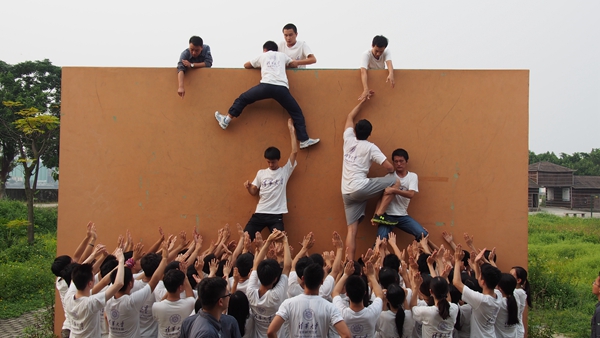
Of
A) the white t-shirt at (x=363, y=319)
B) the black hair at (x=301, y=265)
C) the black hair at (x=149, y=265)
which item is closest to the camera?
the white t-shirt at (x=363, y=319)

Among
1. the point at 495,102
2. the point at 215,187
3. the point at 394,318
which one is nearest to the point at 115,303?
the point at 394,318

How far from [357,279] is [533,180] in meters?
30.7

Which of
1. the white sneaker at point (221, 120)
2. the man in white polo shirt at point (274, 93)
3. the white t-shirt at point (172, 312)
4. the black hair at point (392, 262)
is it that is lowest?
the white t-shirt at point (172, 312)

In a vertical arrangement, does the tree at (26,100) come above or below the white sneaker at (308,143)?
above

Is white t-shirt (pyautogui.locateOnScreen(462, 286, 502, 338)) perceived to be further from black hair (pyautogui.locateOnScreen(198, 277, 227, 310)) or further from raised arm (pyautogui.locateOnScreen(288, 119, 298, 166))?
raised arm (pyautogui.locateOnScreen(288, 119, 298, 166))

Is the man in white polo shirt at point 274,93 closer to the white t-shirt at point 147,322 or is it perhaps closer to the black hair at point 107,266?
the black hair at point 107,266

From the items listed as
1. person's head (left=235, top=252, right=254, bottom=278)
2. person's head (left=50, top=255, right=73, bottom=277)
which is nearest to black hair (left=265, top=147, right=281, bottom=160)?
person's head (left=235, top=252, right=254, bottom=278)

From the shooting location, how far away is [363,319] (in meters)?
3.49

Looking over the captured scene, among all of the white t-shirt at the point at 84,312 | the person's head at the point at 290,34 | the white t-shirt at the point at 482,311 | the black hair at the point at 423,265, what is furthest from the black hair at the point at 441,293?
the person's head at the point at 290,34

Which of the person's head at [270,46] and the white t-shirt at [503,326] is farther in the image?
the person's head at [270,46]

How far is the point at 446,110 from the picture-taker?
6.24 meters

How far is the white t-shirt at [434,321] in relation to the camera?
371 cm

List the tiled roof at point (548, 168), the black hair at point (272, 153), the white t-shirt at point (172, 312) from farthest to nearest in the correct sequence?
1. the tiled roof at point (548, 168)
2. the black hair at point (272, 153)
3. the white t-shirt at point (172, 312)

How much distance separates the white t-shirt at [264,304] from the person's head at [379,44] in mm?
3472
